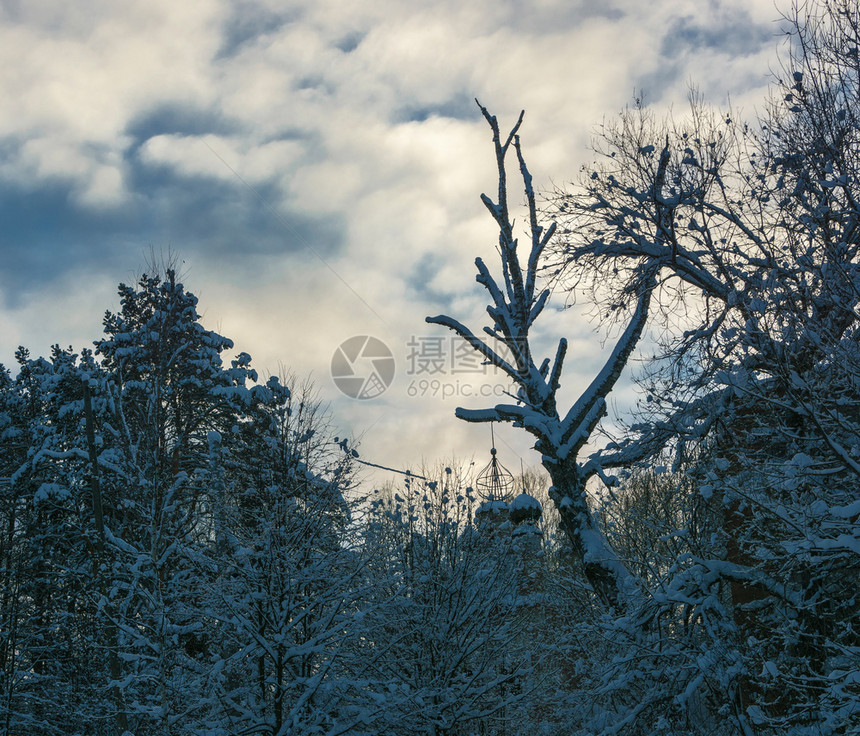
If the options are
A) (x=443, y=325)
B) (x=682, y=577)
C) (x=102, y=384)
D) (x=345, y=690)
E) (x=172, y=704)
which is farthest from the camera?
(x=102, y=384)

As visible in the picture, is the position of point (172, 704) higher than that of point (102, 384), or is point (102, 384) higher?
point (102, 384)

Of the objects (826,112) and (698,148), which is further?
(698,148)

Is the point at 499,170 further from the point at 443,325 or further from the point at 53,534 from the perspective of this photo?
the point at 53,534

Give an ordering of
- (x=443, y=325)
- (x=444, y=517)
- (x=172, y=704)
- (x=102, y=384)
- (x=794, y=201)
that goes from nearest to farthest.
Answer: (x=794, y=201) < (x=443, y=325) < (x=172, y=704) < (x=444, y=517) < (x=102, y=384)

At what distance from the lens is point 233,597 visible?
12.0 metres

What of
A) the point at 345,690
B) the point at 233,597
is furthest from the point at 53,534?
the point at 345,690

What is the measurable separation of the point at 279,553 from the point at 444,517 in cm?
555

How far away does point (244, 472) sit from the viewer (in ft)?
46.7

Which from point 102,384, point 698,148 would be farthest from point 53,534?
point 698,148

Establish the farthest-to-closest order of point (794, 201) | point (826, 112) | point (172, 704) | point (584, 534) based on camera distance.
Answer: point (172, 704) < point (584, 534) < point (794, 201) < point (826, 112)

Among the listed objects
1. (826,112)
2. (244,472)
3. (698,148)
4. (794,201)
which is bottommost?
(244,472)

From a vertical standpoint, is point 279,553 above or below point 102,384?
below

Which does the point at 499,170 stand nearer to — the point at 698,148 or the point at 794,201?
the point at 698,148

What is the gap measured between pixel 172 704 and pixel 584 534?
850cm
